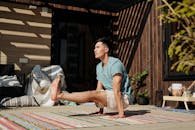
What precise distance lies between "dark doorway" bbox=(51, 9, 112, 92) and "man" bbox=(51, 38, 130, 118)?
5.50 meters

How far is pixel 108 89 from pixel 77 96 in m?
0.67

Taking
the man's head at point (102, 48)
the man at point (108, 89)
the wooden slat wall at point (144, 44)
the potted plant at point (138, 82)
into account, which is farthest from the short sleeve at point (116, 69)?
the potted plant at point (138, 82)

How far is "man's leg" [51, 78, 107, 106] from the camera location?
154 inches

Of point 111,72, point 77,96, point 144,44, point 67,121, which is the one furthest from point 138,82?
point 67,121

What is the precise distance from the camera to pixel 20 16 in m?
8.95

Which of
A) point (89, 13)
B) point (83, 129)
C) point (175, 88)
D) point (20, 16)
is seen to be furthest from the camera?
point (89, 13)

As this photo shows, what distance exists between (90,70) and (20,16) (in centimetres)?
314

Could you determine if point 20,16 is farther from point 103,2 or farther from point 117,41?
point 117,41

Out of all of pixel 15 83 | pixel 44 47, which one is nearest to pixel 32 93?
pixel 15 83

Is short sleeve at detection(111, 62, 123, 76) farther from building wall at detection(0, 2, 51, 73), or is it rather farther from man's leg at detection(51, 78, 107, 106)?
building wall at detection(0, 2, 51, 73)

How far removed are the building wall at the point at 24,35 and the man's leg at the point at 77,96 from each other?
499 cm

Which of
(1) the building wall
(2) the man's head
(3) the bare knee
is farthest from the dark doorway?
(3) the bare knee

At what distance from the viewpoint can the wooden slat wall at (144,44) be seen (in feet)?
26.3

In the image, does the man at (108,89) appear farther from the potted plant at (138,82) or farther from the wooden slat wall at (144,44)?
the potted plant at (138,82)
